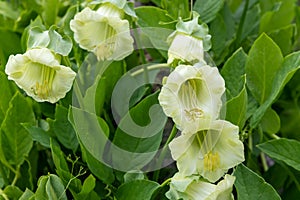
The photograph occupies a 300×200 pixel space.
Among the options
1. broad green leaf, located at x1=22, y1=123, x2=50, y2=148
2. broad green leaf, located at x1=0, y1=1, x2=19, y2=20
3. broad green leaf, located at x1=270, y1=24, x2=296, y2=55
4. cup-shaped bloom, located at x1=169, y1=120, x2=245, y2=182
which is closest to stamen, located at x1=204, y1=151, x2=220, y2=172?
cup-shaped bloom, located at x1=169, y1=120, x2=245, y2=182

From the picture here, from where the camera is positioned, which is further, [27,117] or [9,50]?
[9,50]

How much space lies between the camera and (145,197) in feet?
1.97

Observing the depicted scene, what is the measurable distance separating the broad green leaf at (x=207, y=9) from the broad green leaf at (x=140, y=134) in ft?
0.54

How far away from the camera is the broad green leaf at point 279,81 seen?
0.66m

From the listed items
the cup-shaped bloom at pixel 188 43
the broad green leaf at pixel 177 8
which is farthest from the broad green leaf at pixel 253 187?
the broad green leaf at pixel 177 8

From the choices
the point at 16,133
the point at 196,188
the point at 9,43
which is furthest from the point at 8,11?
the point at 196,188

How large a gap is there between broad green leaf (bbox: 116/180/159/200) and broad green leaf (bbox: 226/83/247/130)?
104 mm

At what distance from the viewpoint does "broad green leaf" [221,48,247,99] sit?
696 mm

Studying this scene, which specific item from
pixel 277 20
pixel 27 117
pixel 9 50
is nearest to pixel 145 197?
pixel 27 117

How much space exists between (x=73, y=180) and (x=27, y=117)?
0.37 ft

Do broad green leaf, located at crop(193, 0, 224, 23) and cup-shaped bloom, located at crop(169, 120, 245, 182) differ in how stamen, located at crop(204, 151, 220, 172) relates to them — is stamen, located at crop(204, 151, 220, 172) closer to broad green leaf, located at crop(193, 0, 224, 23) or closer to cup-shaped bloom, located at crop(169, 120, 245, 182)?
cup-shaped bloom, located at crop(169, 120, 245, 182)

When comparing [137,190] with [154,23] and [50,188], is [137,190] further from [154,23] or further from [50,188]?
[154,23]

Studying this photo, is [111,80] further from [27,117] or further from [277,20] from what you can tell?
[277,20]

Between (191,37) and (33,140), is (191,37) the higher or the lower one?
the higher one
